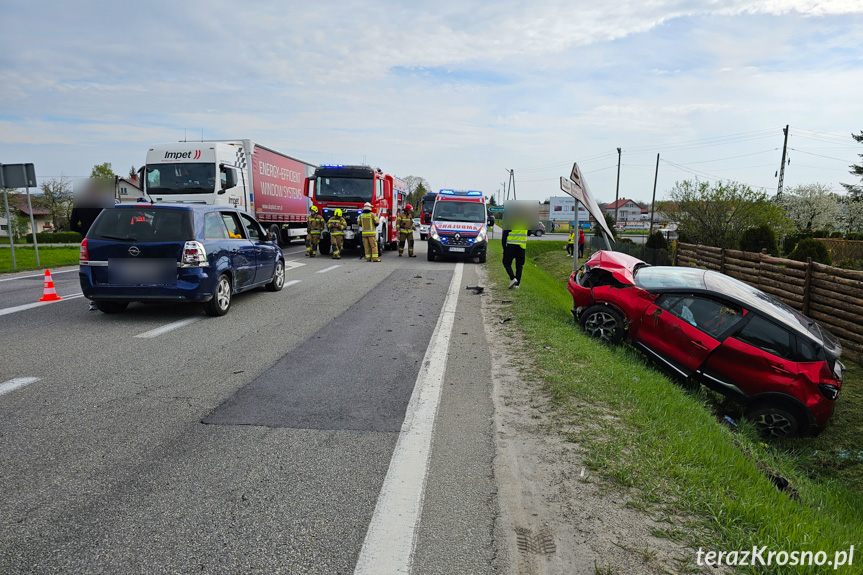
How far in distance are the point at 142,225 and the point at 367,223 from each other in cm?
1036

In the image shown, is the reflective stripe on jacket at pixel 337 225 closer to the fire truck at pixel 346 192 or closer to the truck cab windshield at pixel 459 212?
the fire truck at pixel 346 192

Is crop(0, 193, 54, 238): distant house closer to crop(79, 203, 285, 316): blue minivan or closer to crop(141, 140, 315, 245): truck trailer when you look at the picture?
crop(141, 140, 315, 245): truck trailer

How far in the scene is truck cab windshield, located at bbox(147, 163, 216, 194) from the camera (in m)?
16.5

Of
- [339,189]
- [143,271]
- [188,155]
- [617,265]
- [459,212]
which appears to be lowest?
Result: [143,271]

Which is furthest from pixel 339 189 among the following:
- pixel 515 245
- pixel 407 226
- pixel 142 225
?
pixel 142 225

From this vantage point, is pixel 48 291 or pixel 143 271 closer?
pixel 143 271

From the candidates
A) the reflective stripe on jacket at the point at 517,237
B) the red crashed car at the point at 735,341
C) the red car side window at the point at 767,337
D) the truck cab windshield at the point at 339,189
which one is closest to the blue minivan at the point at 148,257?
the red crashed car at the point at 735,341

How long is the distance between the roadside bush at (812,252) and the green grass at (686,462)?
9367mm

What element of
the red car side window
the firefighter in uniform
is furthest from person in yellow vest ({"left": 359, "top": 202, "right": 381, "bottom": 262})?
the red car side window

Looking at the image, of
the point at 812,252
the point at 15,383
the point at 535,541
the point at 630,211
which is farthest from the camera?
the point at 630,211

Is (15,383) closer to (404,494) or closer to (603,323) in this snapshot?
(404,494)

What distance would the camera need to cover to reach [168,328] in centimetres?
738

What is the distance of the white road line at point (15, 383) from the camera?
186 inches

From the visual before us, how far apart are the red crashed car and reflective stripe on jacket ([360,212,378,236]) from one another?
37.1 ft
